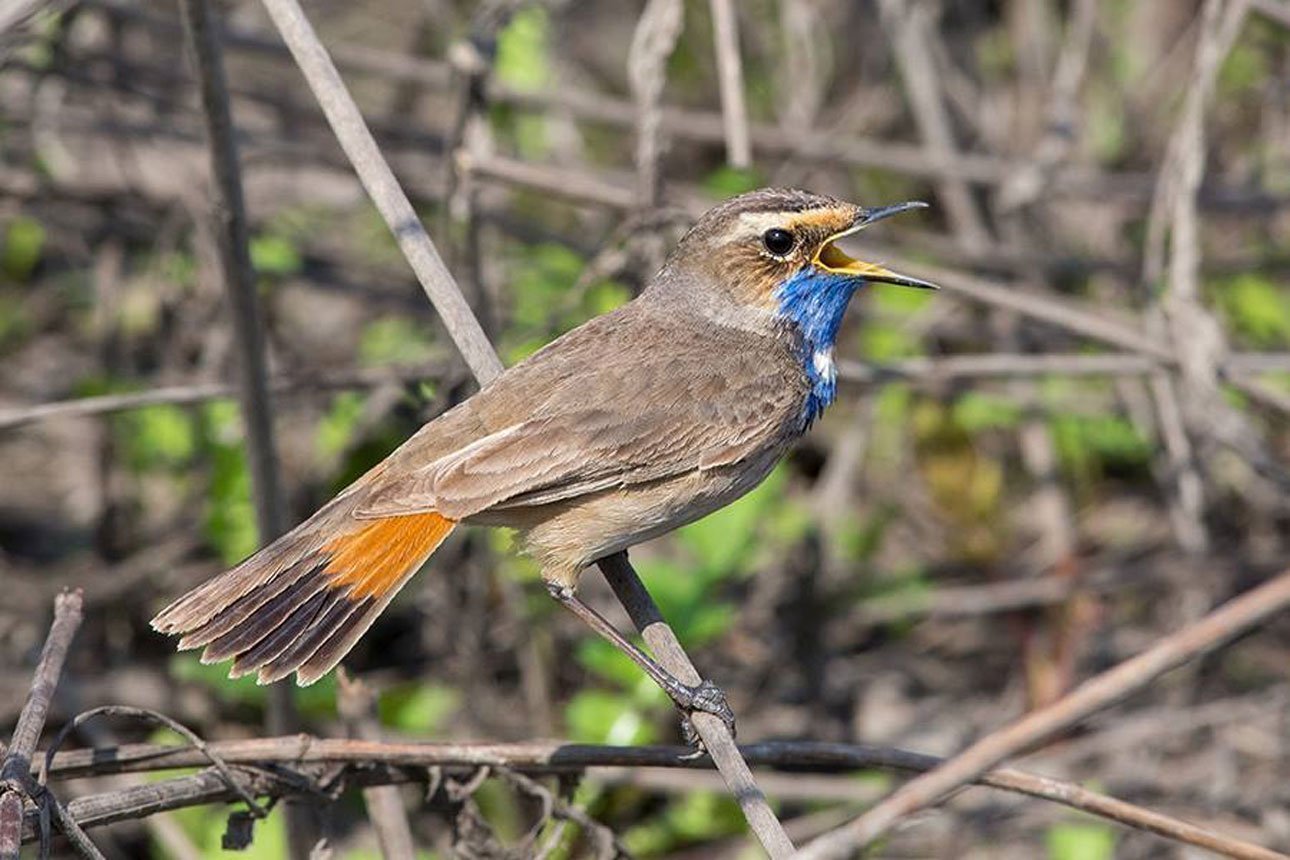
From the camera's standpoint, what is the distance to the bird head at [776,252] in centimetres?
414

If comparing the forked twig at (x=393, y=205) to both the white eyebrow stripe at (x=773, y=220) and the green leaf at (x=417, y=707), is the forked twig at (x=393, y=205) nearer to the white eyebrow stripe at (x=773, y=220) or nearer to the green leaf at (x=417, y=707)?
the white eyebrow stripe at (x=773, y=220)

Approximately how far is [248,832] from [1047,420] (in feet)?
12.5

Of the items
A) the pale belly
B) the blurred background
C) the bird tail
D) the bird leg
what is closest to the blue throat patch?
the pale belly

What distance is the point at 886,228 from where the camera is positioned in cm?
679

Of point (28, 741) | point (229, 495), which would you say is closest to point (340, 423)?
point (229, 495)

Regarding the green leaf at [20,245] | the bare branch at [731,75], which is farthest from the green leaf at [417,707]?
the green leaf at [20,245]

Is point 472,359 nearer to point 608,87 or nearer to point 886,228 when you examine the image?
point 886,228

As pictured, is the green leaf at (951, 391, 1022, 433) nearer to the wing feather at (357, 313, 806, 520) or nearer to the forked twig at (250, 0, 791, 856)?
the wing feather at (357, 313, 806, 520)

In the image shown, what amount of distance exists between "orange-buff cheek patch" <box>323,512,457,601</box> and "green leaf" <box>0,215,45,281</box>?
11.9ft

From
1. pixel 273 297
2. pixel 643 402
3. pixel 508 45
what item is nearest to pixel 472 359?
pixel 643 402

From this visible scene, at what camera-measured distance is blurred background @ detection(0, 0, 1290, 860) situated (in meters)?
5.19

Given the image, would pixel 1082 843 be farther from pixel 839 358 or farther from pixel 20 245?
pixel 20 245

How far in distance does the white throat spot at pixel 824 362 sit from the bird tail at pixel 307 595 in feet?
3.29

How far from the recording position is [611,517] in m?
3.80
